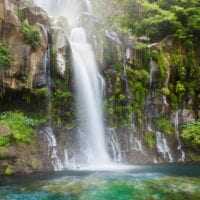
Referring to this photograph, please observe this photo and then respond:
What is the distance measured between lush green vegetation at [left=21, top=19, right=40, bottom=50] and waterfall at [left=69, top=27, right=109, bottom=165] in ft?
7.62

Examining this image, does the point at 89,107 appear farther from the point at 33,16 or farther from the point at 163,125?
the point at 33,16

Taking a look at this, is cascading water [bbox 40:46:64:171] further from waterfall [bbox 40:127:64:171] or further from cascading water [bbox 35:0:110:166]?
cascading water [bbox 35:0:110:166]

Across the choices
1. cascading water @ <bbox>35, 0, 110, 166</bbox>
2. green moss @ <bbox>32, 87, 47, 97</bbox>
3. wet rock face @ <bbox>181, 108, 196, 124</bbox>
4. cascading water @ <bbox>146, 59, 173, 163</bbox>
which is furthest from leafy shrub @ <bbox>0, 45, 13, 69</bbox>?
wet rock face @ <bbox>181, 108, 196, 124</bbox>

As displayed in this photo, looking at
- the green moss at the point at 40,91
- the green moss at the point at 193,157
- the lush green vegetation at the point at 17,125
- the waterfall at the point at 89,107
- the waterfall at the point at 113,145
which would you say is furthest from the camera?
the green moss at the point at 193,157

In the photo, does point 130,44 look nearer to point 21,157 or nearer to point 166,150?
point 166,150

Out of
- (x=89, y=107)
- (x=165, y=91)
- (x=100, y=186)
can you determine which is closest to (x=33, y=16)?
(x=89, y=107)

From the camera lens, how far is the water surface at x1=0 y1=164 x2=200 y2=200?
8508mm

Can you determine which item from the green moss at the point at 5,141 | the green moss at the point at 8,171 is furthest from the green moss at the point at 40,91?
the green moss at the point at 8,171

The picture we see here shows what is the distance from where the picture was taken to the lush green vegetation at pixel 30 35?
13.8m

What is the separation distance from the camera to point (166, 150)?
16.6 metres

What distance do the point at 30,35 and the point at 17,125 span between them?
3.73 metres

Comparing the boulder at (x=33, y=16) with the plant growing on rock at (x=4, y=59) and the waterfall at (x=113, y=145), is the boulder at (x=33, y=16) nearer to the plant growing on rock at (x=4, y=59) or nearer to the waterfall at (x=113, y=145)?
the plant growing on rock at (x=4, y=59)

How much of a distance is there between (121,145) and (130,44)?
5.67m

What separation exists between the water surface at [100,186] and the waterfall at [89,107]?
255 centimetres
